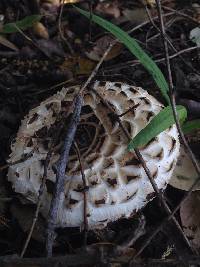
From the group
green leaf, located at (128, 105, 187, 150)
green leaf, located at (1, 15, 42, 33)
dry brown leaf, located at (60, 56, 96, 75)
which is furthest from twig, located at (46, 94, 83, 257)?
green leaf, located at (1, 15, 42, 33)

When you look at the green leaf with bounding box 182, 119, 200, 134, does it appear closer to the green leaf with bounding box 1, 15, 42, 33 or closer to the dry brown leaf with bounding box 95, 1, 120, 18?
the green leaf with bounding box 1, 15, 42, 33

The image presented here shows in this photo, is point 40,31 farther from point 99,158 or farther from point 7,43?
point 99,158

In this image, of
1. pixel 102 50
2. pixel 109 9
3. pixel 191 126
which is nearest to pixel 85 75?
pixel 102 50

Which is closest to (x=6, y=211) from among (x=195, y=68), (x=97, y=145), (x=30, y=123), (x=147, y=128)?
(x=30, y=123)

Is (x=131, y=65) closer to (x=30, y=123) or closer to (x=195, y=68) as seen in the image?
(x=195, y=68)

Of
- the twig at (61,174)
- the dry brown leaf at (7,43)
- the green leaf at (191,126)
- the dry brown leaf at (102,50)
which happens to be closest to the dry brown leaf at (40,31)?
the dry brown leaf at (7,43)

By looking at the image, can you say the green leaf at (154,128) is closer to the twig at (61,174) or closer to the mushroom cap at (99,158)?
the mushroom cap at (99,158)
